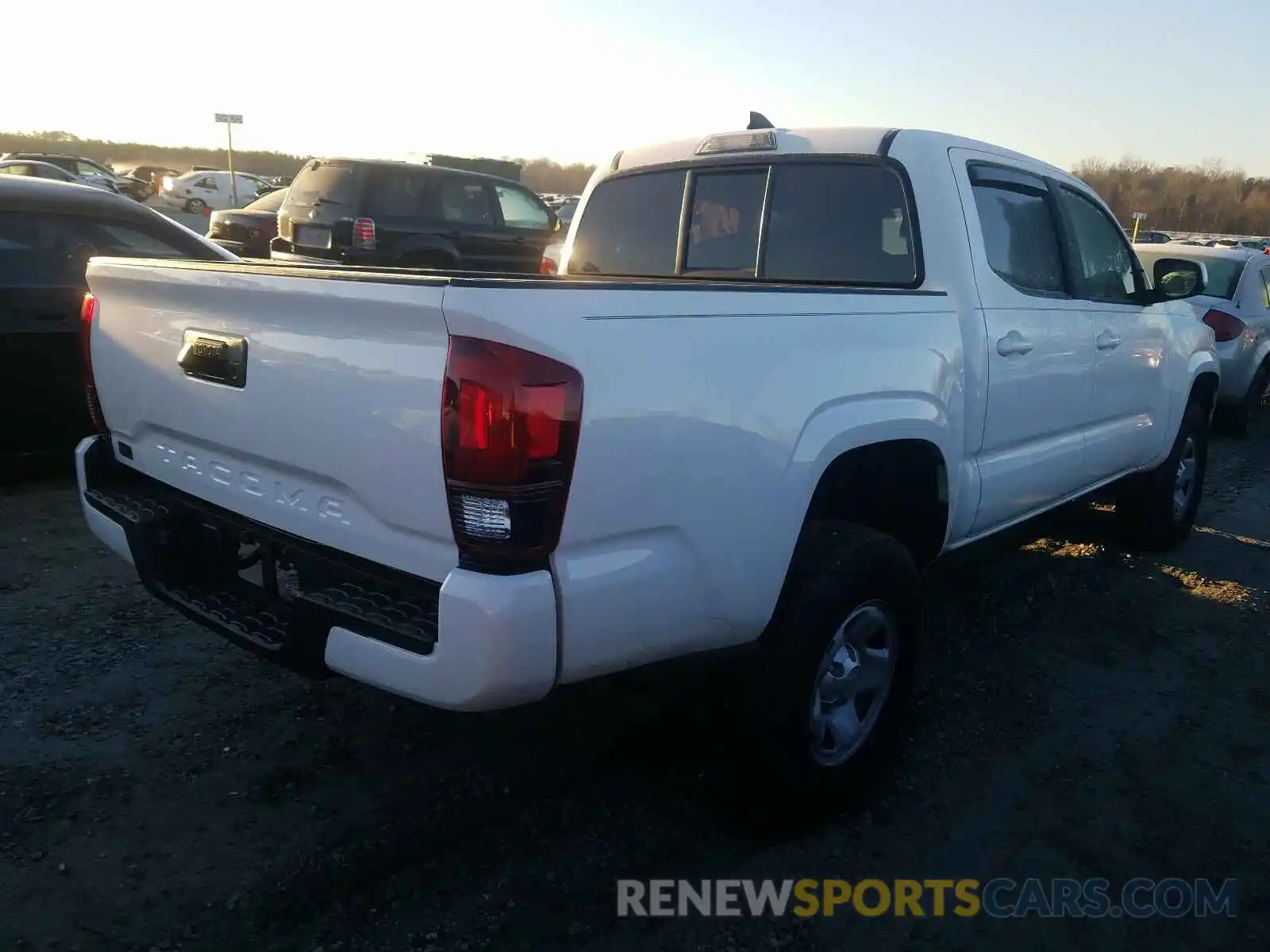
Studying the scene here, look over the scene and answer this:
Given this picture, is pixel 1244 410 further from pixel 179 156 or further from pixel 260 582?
pixel 179 156

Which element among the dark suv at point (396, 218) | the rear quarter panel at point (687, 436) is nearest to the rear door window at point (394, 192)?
the dark suv at point (396, 218)

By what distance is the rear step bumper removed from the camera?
1.96 m

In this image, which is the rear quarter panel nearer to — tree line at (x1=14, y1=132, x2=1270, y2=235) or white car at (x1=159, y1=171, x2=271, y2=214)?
white car at (x1=159, y1=171, x2=271, y2=214)

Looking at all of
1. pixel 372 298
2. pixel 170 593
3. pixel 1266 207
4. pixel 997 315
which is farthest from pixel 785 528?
pixel 1266 207

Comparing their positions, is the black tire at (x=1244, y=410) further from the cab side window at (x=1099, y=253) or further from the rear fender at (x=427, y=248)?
the rear fender at (x=427, y=248)

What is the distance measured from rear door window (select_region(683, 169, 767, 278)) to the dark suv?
315 inches

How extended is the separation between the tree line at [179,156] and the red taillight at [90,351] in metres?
60.9

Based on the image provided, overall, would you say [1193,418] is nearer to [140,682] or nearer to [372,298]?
[372,298]

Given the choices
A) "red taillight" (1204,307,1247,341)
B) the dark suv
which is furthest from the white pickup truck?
the dark suv

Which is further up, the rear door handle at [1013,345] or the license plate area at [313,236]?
the rear door handle at [1013,345]

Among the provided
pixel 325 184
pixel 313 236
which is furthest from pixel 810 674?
pixel 325 184

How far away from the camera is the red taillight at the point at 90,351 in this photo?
303 cm

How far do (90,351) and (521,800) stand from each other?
191 cm

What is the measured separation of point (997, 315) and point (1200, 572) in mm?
2832
